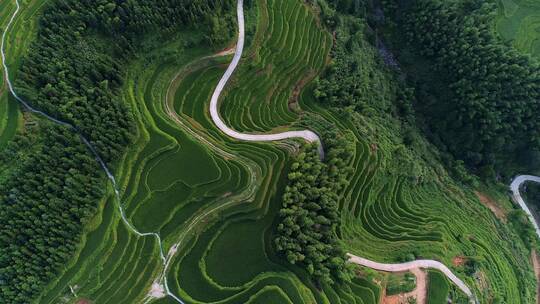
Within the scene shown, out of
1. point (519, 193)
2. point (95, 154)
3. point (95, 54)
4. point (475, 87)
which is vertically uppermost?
point (475, 87)

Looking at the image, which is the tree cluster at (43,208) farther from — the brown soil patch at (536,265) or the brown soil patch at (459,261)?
the brown soil patch at (536,265)

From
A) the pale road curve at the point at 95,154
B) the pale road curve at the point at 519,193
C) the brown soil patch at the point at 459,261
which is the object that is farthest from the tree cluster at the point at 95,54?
the pale road curve at the point at 519,193

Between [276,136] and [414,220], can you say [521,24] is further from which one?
[276,136]

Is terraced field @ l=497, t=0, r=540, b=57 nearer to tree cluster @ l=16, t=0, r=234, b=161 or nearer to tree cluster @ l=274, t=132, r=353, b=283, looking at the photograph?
tree cluster @ l=274, t=132, r=353, b=283

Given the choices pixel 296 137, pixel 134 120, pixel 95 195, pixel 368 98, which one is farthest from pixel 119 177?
pixel 368 98

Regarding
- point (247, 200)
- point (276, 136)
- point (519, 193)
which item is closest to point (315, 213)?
point (247, 200)

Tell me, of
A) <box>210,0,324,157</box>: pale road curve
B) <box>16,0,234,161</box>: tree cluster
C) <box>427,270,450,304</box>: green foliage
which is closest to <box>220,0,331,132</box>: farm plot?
<box>210,0,324,157</box>: pale road curve
